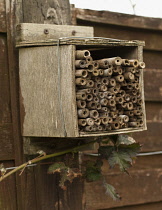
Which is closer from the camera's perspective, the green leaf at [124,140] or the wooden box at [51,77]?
the wooden box at [51,77]

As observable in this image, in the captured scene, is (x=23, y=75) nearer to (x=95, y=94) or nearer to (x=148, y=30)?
(x=95, y=94)

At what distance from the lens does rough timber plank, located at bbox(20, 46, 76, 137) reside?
1939mm

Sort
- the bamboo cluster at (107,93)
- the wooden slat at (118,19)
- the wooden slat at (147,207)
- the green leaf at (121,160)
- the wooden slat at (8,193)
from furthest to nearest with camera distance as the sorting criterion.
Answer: the wooden slat at (147,207) < the wooden slat at (118,19) < the wooden slat at (8,193) < the green leaf at (121,160) < the bamboo cluster at (107,93)

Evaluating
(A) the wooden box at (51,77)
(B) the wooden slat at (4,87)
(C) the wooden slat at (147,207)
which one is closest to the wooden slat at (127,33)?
(A) the wooden box at (51,77)

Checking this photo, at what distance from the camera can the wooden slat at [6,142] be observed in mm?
2172

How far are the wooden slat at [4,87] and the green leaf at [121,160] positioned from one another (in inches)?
21.9

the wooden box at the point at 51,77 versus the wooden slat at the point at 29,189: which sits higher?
the wooden box at the point at 51,77

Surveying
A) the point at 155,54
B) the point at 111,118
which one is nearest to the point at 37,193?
the point at 111,118

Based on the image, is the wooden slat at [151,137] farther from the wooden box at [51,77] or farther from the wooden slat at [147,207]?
the wooden box at [51,77]

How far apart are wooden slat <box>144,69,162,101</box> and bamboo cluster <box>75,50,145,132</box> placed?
0.81 metres

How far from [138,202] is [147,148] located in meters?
0.36

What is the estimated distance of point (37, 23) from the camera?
85.7 inches

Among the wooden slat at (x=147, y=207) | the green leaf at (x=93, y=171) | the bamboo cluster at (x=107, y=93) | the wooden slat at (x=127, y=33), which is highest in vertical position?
the wooden slat at (x=127, y=33)

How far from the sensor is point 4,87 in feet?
7.16
